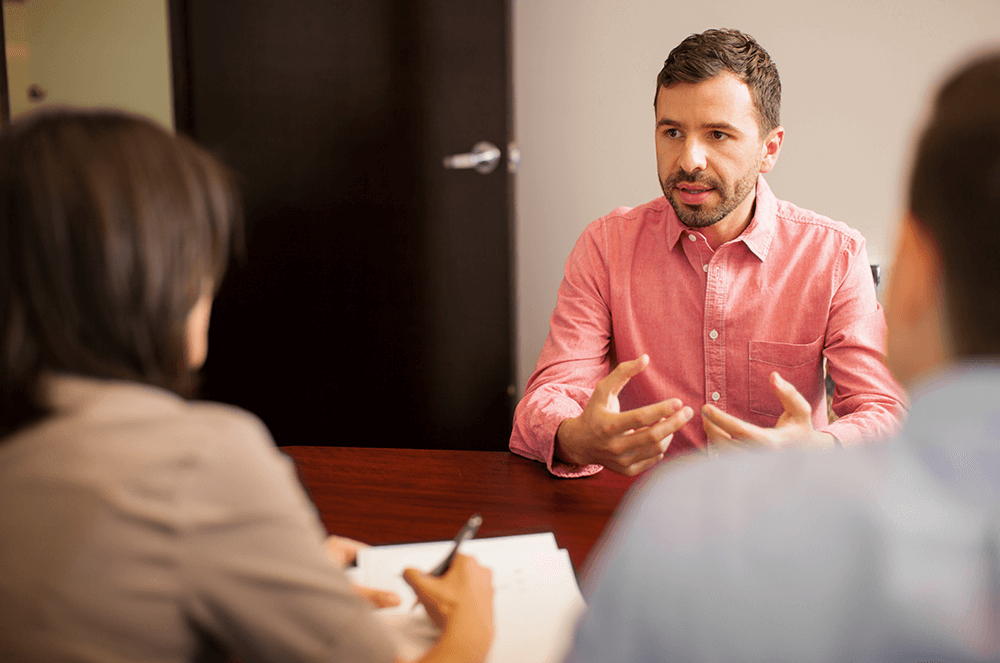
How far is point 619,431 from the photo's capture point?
1075mm

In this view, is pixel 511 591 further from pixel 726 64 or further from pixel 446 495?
pixel 726 64

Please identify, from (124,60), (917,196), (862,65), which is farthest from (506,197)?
(917,196)

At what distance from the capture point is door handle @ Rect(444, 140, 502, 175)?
6.98ft

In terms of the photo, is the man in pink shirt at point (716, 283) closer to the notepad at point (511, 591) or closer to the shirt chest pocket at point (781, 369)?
the shirt chest pocket at point (781, 369)

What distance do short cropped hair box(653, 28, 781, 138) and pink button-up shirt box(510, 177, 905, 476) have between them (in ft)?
0.57

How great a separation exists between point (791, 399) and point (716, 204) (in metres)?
0.64

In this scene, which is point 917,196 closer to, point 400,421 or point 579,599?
point 579,599

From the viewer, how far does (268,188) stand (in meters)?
2.34

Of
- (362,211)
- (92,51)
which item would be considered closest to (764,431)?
(362,211)

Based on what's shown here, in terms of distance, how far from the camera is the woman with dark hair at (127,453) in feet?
1.52

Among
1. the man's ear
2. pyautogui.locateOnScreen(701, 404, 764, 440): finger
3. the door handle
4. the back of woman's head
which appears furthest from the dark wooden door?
the back of woman's head

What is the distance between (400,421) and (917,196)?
2061mm

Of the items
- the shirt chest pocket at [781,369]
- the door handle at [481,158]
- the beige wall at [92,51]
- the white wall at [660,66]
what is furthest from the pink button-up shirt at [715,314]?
the beige wall at [92,51]

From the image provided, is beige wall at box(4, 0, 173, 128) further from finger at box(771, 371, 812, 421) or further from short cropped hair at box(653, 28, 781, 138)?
finger at box(771, 371, 812, 421)
